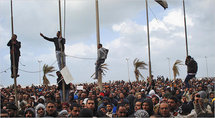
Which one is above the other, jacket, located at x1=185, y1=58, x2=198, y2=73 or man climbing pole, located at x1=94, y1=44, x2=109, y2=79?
man climbing pole, located at x1=94, y1=44, x2=109, y2=79

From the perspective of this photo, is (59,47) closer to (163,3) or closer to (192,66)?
(192,66)

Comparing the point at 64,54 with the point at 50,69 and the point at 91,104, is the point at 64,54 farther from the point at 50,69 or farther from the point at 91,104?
the point at 50,69

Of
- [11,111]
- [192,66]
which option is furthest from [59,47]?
[192,66]

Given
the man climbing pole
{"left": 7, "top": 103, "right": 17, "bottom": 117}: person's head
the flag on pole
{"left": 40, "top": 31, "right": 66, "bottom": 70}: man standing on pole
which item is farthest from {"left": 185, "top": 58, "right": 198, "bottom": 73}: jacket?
{"left": 7, "top": 103, "right": 17, "bottom": 117}: person's head

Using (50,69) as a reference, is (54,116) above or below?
below

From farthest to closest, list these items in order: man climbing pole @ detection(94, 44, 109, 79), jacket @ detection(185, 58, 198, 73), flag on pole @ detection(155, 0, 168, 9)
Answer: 1. flag on pole @ detection(155, 0, 168, 9)
2. jacket @ detection(185, 58, 198, 73)
3. man climbing pole @ detection(94, 44, 109, 79)

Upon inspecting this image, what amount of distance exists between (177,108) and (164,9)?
446 inches

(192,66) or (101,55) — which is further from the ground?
(101,55)

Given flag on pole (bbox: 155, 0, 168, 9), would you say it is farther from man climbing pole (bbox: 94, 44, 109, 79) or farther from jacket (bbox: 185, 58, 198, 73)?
man climbing pole (bbox: 94, 44, 109, 79)

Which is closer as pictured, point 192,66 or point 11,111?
point 11,111

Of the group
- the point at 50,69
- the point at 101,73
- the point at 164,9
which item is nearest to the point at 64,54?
the point at 101,73

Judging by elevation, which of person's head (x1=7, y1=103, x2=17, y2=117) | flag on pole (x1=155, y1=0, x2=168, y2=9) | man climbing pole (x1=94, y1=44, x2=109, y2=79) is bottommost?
person's head (x1=7, y1=103, x2=17, y2=117)

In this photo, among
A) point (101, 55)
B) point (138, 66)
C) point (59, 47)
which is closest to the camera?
point (59, 47)

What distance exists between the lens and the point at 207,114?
6.59 metres
